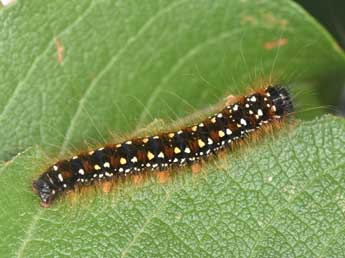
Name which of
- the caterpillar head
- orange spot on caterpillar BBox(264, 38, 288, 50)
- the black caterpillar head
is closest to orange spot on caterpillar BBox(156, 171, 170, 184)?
the caterpillar head

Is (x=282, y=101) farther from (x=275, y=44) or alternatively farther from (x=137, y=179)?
(x=137, y=179)

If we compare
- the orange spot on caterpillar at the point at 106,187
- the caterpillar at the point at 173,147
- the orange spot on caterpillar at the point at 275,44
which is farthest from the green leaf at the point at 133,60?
the orange spot on caterpillar at the point at 106,187

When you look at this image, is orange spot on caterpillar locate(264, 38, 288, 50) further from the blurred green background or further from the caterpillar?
the blurred green background

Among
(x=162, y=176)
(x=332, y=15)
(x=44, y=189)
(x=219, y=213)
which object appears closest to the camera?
(x=219, y=213)

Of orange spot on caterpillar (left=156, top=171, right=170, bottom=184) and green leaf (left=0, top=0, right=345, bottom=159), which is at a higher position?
green leaf (left=0, top=0, right=345, bottom=159)

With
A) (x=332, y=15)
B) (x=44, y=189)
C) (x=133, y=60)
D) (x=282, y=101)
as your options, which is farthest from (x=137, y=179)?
(x=332, y=15)

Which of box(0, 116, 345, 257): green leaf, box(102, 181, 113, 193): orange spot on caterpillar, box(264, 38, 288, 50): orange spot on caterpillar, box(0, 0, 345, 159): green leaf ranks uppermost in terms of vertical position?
box(0, 0, 345, 159): green leaf

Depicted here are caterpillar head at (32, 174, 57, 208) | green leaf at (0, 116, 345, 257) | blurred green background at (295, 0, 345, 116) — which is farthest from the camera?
blurred green background at (295, 0, 345, 116)

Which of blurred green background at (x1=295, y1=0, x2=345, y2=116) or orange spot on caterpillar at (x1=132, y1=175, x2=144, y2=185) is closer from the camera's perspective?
orange spot on caterpillar at (x1=132, y1=175, x2=144, y2=185)
